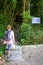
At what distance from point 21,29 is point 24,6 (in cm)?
316

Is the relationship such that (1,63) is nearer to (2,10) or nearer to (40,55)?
(40,55)

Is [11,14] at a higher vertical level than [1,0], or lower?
lower

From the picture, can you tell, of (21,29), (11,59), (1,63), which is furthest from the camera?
(21,29)

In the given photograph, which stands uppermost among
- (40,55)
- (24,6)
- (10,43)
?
(24,6)

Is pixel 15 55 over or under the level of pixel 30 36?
under

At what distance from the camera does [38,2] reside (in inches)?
750

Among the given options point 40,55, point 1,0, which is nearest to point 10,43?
point 40,55

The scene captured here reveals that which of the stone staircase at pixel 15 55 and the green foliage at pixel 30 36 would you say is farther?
the green foliage at pixel 30 36

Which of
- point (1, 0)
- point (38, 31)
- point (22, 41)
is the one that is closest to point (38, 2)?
point (1, 0)

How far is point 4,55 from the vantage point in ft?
34.0

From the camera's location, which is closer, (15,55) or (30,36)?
(15,55)

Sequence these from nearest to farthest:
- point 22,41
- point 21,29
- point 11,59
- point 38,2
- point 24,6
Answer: point 11,59
point 22,41
point 21,29
point 24,6
point 38,2

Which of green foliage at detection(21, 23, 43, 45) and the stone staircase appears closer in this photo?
the stone staircase

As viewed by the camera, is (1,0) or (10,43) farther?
(1,0)
